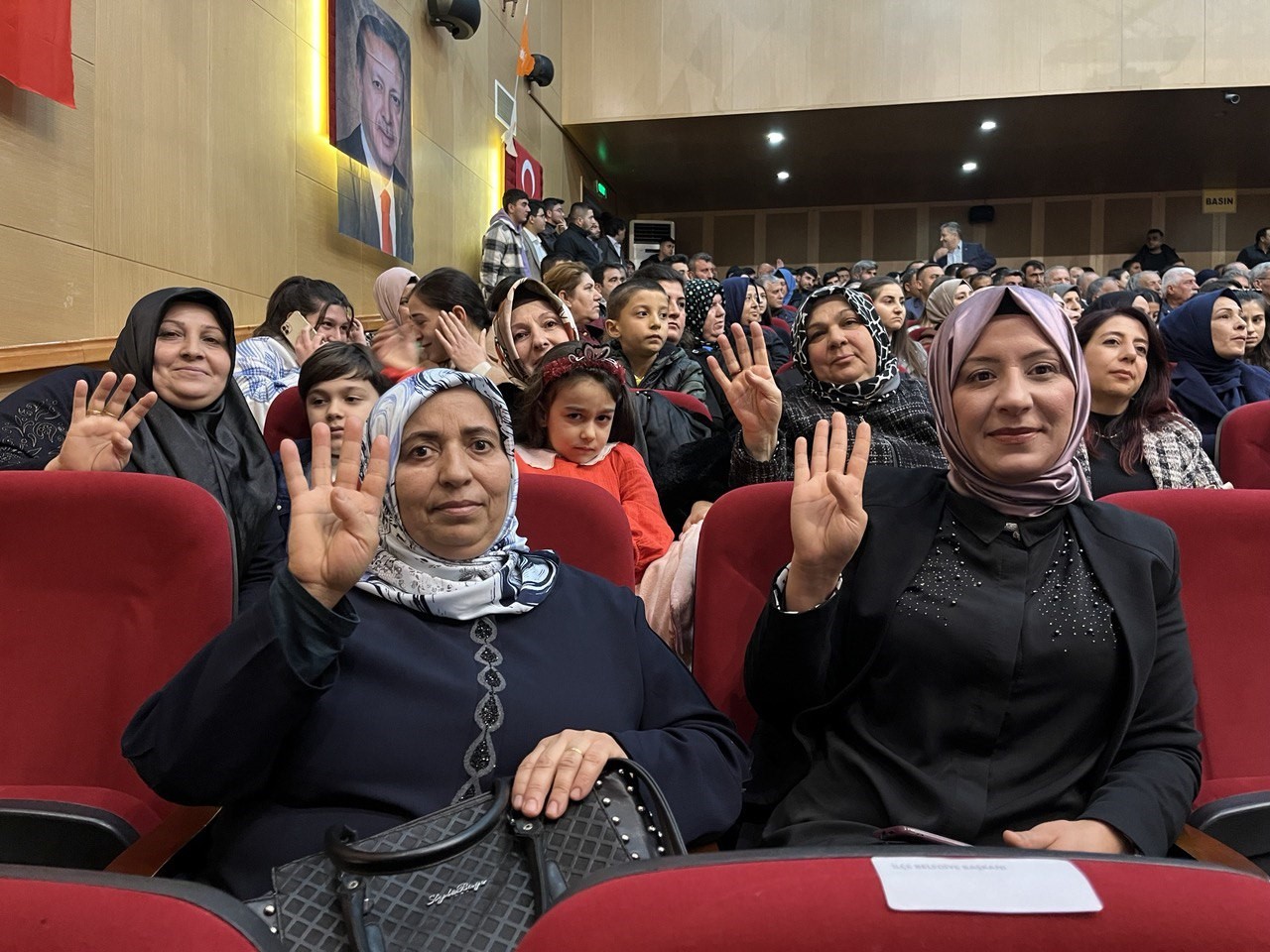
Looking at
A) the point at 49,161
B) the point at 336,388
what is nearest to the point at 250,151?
the point at 49,161

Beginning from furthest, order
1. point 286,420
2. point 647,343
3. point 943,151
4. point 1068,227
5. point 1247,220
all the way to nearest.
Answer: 1. point 1068,227
2. point 1247,220
3. point 943,151
4. point 647,343
5. point 286,420

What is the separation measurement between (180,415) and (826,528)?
1.41m

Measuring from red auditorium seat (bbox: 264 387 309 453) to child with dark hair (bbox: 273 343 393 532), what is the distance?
20cm

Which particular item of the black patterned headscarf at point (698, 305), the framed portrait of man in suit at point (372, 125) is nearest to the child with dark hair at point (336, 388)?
the black patterned headscarf at point (698, 305)

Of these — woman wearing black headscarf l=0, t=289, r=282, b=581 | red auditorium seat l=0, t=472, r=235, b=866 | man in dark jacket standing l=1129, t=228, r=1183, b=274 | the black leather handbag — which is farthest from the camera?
man in dark jacket standing l=1129, t=228, r=1183, b=274

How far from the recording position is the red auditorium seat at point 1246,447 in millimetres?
2236

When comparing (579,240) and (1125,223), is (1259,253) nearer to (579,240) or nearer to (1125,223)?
(1125,223)

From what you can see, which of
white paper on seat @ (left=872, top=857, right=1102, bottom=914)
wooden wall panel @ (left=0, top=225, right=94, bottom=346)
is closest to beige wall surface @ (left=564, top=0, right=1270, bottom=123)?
wooden wall panel @ (left=0, top=225, right=94, bottom=346)

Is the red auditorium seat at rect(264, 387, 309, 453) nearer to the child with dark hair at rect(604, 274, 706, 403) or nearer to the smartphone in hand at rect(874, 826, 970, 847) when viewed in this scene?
the child with dark hair at rect(604, 274, 706, 403)

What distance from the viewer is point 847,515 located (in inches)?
45.4

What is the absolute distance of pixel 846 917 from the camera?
1.44 feet

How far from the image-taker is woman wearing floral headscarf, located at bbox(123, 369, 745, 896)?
0.97m

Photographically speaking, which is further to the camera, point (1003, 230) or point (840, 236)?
point (840, 236)

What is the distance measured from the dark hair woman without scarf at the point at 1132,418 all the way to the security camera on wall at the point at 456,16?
4.92 meters
